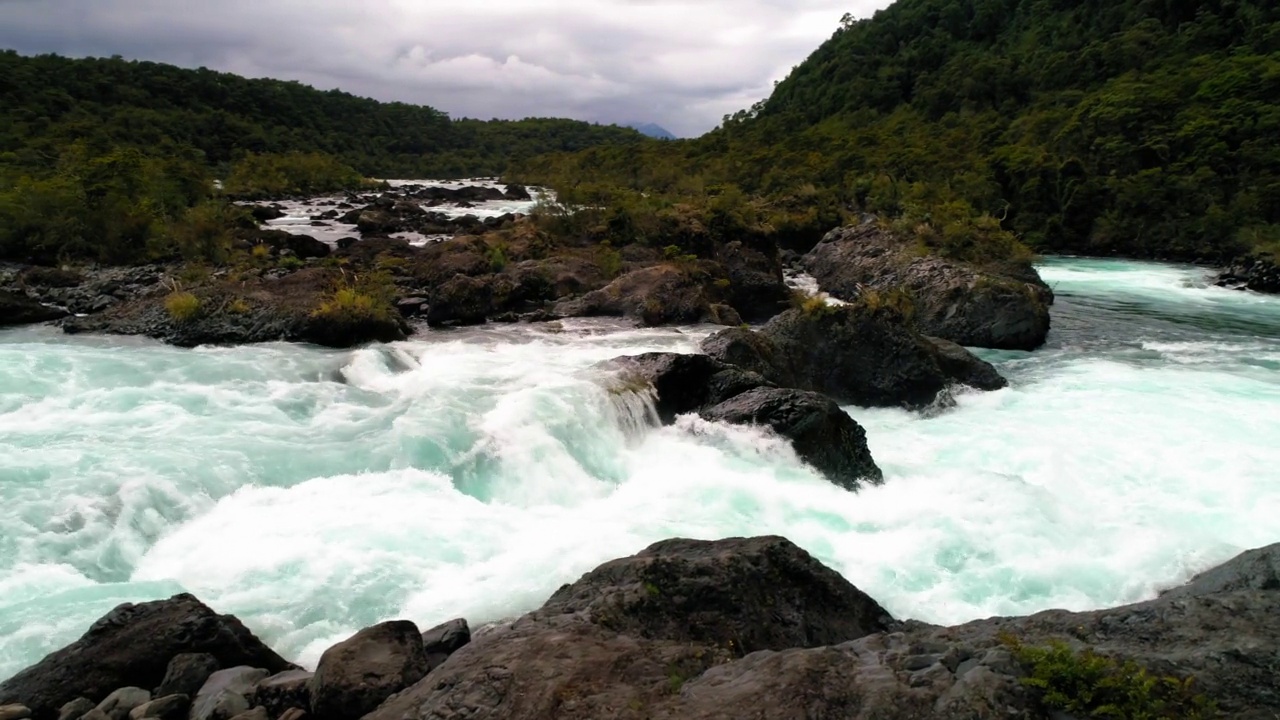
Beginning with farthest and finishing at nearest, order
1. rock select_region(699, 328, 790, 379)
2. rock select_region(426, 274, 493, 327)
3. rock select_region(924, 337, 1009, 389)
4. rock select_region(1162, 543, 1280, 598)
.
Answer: rock select_region(426, 274, 493, 327)
rock select_region(924, 337, 1009, 389)
rock select_region(699, 328, 790, 379)
rock select_region(1162, 543, 1280, 598)

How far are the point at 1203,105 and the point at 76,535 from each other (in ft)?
208

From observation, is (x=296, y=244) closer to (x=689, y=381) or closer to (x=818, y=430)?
(x=689, y=381)

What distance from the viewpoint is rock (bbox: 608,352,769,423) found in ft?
45.0

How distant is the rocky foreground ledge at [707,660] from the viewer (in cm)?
441

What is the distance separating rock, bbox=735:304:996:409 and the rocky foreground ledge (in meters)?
9.06

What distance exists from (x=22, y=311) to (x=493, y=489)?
1584cm

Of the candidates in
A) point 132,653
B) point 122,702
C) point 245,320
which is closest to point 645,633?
point 122,702

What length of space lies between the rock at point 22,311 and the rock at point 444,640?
18411mm

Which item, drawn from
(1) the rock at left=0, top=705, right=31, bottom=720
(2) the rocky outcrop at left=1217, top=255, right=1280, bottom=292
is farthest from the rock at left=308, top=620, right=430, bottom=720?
(2) the rocky outcrop at left=1217, top=255, right=1280, bottom=292

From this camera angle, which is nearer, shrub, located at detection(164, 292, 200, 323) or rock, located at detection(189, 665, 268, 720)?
rock, located at detection(189, 665, 268, 720)

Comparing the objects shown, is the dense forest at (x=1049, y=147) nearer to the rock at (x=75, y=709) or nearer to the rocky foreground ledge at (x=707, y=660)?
the rocky foreground ledge at (x=707, y=660)

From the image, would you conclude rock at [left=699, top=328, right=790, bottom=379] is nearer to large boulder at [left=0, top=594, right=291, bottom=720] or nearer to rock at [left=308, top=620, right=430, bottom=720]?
rock at [left=308, top=620, right=430, bottom=720]

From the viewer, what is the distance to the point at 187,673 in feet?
20.4

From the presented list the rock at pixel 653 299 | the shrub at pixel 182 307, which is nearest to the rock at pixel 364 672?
the shrub at pixel 182 307
